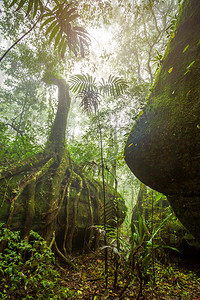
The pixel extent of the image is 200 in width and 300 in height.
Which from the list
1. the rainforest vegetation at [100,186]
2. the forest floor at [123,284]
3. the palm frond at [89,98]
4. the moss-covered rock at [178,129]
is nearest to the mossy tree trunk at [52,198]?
the rainforest vegetation at [100,186]

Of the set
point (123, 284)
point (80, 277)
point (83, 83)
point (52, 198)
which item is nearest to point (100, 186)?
point (52, 198)

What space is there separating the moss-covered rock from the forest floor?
1.36 metres

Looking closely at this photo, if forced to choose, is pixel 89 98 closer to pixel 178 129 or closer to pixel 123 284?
pixel 178 129

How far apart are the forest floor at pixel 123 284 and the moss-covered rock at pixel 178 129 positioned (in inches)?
53.7

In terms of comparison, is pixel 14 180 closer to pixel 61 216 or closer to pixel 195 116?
pixel 61 216

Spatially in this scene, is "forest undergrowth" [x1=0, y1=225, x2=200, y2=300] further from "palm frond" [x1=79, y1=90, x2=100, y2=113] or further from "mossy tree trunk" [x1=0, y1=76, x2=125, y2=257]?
"palm frond" [x1=79, y1=90, x2=100, y2=113]

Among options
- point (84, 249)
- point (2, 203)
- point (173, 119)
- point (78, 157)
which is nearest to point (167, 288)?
point (84, 249)

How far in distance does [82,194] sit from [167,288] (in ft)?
9.32

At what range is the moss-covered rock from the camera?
1.67 m

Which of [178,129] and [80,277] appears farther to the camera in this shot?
[80,277]

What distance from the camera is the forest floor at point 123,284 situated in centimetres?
232

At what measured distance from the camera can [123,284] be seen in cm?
257

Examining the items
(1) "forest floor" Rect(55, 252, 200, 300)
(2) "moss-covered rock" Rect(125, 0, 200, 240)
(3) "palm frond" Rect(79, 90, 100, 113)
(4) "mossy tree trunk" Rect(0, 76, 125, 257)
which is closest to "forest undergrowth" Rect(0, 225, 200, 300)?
(1) "forest floor" Rect(55, 252, 200, 300)

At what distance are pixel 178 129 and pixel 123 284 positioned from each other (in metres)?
2.67
